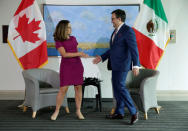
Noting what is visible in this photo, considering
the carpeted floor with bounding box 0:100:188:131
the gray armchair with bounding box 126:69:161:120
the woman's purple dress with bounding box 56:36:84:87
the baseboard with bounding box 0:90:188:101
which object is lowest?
the carpeted floor with bounding box 0:100:188:131

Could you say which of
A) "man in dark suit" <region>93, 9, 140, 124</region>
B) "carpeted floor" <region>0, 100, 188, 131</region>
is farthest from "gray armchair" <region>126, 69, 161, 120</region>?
"man in dark suit" <region>93, 9, 140, 124</region>

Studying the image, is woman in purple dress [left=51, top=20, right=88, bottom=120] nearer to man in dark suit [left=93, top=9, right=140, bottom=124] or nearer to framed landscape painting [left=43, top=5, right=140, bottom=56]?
man in dark suit [left=93, top=9, right=140, bottom=124]

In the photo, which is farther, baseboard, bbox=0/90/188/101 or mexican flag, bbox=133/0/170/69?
baseboard, bbox=0/90/188/101

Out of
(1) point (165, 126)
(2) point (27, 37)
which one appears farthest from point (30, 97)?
(1) point (165, 126)

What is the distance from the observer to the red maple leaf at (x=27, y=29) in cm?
562

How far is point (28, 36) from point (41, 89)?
4.74 feet

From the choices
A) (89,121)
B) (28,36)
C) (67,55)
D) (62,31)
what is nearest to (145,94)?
(89,121)

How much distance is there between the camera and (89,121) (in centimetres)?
427

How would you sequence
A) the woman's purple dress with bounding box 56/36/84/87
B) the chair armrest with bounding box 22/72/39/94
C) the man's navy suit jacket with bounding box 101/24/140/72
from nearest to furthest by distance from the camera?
the man's navy suit jacket with bounding box 101/24/140/72 → the woman's purple dress with bounding box 56/36/84/87 → the chair armrest with bounding box 22/72/39/94

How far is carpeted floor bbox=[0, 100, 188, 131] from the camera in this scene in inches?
151

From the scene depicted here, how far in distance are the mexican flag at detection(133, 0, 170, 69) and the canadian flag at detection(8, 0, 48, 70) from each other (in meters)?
2.07

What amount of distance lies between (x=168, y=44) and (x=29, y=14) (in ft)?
10.7

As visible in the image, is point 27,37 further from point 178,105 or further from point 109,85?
point 178,105

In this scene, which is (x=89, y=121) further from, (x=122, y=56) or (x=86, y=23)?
(x=86, y=23)
